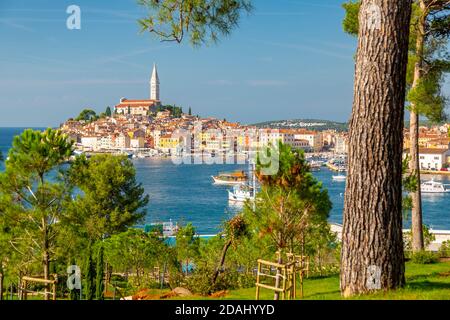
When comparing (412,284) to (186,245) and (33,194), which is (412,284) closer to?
(33,194)

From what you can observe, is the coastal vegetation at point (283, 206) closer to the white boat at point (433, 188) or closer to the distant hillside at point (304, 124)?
the white boat at point (433, 188)

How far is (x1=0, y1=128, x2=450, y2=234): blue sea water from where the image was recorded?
28359 millimetres

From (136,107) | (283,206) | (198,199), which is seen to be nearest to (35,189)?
(283,206)

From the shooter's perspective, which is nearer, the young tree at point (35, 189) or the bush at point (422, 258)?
the bush at point (422, 258)

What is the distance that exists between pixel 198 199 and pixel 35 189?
2751cm

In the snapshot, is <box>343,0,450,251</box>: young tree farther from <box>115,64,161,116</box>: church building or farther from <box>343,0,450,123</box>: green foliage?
<box>115,64,161,116</box>: church building

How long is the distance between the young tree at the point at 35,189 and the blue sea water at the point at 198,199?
12714 mm

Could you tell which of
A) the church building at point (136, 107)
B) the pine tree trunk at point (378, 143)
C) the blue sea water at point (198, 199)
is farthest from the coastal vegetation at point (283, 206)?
the church building at point (136, 107)

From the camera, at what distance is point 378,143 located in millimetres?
2553

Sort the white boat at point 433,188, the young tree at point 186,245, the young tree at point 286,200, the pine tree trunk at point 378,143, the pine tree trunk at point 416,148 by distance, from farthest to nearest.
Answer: the white boat at point 433,188 → the young tree at point 186,245 → the pine tree trunk at point 416,148 → the young tree at point 286,200 → the pine tree trunk at point 378,143

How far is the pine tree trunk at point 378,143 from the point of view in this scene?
253 cm
